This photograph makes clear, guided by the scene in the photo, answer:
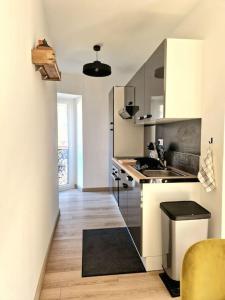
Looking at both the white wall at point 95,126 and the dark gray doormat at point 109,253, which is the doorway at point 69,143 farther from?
the dark gray doormat at point 109,253

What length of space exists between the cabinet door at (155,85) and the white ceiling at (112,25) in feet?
1.52

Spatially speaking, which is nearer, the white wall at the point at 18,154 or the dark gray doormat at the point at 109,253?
the white wall at the point at 18,154

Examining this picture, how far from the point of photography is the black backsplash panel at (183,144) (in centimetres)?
238

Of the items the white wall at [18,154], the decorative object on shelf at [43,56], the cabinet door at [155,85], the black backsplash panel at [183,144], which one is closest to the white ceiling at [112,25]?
the cabinet door at [155,85]

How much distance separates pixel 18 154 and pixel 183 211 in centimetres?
138

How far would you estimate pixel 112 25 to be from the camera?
2.76 meters

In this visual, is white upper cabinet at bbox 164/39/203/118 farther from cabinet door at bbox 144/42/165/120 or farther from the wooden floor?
the wooden floor

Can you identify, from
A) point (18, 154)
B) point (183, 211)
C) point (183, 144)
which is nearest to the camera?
point (18, 154)

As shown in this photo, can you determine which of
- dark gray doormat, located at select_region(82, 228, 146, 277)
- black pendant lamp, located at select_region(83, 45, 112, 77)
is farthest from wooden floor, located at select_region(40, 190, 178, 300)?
black pendant lamp, located at select_region(83, 45, 112, 77)

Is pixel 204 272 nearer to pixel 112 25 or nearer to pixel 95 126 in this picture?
pixel 112 25

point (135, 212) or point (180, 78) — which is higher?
point (180, 78)

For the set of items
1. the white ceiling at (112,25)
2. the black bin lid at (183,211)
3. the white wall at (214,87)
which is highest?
the white ceiling at (112,25)

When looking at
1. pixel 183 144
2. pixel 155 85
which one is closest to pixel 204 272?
pixel 183 144

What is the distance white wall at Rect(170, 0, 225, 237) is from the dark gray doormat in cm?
88
